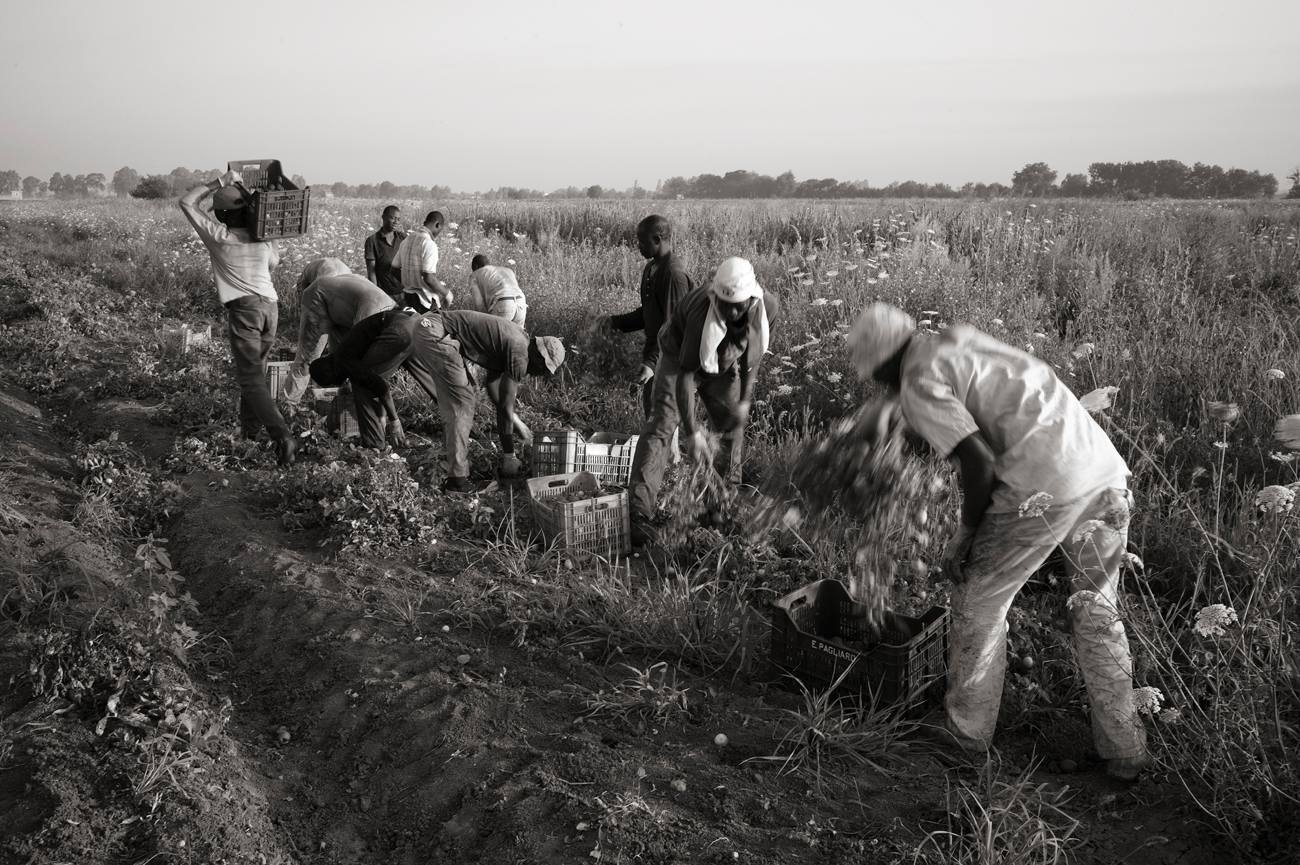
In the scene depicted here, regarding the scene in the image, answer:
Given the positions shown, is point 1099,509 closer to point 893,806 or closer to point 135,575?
point 893,806

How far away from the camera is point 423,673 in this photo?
14.9 ft

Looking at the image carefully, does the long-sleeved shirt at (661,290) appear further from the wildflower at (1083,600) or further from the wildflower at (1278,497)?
the wildflower at (1278,497)

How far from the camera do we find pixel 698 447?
6.03m

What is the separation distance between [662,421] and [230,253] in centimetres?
376

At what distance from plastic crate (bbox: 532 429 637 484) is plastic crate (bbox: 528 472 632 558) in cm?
47

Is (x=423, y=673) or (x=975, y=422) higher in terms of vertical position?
(x=975, y=422)

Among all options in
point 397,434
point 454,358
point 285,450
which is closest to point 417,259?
point 397,434

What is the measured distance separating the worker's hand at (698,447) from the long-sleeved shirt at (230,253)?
3.69m

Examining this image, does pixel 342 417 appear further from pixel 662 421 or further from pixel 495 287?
pixel 662 421

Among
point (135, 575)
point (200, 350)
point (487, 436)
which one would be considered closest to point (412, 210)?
point (200, 350)

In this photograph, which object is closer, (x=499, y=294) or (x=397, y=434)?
(x=397, y=434)

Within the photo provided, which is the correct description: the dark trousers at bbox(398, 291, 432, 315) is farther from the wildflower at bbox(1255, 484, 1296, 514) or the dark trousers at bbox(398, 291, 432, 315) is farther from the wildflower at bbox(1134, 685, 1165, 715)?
the wildflower at bbox(1255, 484, 1296, 514)

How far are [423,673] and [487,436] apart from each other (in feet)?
12.2

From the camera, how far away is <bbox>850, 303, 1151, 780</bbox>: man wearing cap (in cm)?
344
